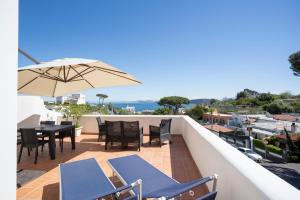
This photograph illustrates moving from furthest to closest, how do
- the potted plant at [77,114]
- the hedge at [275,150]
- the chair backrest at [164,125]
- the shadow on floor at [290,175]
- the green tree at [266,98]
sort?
1. the green tree at [266,98]
2. the hedge at [275,150]
3. the shadow on floor at [290,175]
4. the potted plant at [77,114]
5. the chair backrest at [164,125]

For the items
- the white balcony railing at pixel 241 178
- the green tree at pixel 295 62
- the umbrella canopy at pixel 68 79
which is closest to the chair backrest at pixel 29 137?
the umbrella canopy at pixel 68 79

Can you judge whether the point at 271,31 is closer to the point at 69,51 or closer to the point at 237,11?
the point at 237,11

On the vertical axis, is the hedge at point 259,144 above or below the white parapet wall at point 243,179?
below

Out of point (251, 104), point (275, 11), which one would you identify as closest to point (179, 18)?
point (275, 11)

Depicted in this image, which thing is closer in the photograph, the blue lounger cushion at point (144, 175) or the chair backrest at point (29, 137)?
the blue lounger cushion at point (144, 175)

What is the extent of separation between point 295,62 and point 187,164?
17.0m

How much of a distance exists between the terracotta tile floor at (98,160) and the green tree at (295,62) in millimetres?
14610

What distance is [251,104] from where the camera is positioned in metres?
69.1

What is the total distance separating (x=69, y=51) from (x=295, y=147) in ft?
84.8

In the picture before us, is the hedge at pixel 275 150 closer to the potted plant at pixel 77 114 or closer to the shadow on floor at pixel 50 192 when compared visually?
the potted plant at pixel 77 114

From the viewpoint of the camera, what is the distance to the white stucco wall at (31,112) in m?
8.17

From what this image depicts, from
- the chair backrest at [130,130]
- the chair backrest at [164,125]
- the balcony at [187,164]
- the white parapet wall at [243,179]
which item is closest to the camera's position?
the white parapet wall at [243,179]

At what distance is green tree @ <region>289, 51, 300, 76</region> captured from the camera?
17.0 meters

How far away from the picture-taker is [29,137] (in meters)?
5.08
